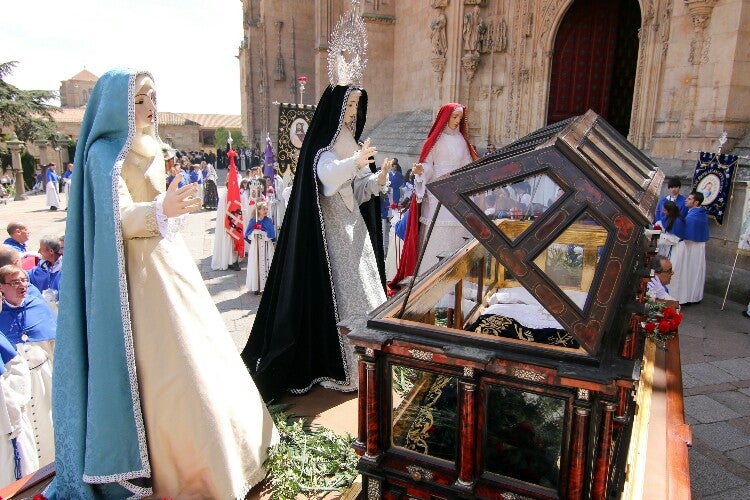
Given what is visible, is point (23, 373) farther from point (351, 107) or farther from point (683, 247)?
point (683, 247)

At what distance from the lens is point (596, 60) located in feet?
36.8

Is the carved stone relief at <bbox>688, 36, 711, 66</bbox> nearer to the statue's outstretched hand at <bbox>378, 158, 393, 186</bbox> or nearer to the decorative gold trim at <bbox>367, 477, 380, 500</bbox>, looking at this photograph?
the statue's outstretched hand at <bbox>378, 158, 393, 186</bbox>

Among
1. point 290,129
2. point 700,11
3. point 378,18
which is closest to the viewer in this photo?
point 290,129

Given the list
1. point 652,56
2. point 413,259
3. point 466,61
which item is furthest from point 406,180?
point 413,259

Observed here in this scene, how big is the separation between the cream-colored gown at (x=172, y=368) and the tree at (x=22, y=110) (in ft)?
101

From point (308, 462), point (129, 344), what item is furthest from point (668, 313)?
A: point (129, 344)

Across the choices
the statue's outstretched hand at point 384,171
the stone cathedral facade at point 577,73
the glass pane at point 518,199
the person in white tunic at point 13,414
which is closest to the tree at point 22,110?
the stone cathedral facade at point 577,73

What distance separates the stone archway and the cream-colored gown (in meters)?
11.0

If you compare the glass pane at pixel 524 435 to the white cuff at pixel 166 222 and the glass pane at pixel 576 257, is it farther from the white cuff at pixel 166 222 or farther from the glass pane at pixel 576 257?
the white cuff at pixel 166 222

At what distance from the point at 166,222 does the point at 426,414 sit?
1472mm

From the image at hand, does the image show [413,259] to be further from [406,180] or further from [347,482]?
[406,180]

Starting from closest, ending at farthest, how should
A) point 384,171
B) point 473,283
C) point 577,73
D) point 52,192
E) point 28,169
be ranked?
point 473,283 → point 384,171 → point 577,73 → point 52,192 → point 28,169

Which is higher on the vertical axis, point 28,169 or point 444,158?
point 444,158

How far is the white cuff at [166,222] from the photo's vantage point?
2250 millimetres
